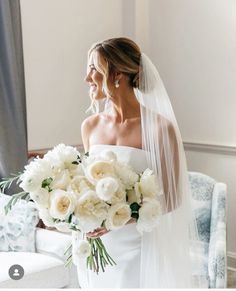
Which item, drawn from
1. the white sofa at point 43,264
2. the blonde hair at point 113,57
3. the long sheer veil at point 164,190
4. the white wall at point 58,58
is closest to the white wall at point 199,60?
the white wall at point 58,58

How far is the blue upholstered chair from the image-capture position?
2471 mm

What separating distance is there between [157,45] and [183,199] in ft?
7.46

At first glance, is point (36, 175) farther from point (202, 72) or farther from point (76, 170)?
point (202, 72)

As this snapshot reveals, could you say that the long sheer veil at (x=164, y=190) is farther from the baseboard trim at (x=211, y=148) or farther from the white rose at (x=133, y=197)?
the baseboard trim at (x=211, y=148)

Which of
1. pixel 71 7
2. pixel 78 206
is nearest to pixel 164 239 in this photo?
pixel 78 206

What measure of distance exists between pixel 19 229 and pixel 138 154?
4.52 ft

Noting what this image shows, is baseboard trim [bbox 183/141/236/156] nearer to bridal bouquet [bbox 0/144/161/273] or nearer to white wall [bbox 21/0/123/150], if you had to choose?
white wall [bbox 21/0/123/150]

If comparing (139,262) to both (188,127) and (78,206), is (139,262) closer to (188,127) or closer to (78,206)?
(78,206)

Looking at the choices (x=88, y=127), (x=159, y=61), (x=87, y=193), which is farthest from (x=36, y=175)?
(x=159, y=61)

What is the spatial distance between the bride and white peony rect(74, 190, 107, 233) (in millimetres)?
286

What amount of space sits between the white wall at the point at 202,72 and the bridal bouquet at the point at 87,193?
2.16m

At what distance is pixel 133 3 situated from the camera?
398cm

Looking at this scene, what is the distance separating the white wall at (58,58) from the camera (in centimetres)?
352

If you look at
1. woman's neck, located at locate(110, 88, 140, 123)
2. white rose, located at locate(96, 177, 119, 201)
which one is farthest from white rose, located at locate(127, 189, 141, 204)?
woman's neck, located at locate(110, 88, 140, 123)
